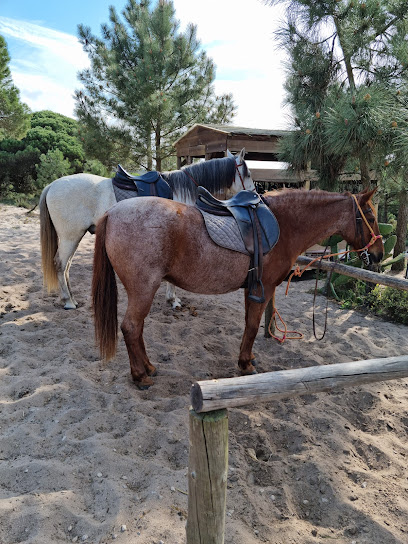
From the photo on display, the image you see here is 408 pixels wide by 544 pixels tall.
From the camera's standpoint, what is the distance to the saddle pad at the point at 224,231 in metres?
2.63

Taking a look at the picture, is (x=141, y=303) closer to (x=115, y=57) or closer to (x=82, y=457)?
(x=82, y=457)

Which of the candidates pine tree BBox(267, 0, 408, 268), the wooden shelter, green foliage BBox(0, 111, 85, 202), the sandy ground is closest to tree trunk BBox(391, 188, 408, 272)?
pine tree BBox(267, 0, 408, 268)

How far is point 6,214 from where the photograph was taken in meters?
10.4

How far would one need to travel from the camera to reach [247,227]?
9.02 feet

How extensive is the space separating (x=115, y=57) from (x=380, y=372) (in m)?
12.4

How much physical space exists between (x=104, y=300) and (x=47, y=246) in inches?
81.0

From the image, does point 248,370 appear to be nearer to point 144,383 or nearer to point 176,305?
point 144,383

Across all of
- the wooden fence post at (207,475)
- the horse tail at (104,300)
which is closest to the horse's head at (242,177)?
the horse tail at (104,300)

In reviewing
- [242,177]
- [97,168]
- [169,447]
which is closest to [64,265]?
[242,177]

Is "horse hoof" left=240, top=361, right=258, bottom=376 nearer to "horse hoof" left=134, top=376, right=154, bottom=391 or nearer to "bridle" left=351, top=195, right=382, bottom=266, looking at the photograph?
"horse hoof" left=134, top=376, right=154, bottom=391

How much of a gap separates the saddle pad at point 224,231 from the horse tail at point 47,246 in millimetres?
2396

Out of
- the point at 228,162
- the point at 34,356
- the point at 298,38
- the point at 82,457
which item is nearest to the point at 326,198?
the point at 228,162

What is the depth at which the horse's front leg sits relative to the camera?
293 centimetres

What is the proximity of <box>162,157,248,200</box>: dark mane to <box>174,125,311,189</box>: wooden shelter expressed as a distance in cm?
278
